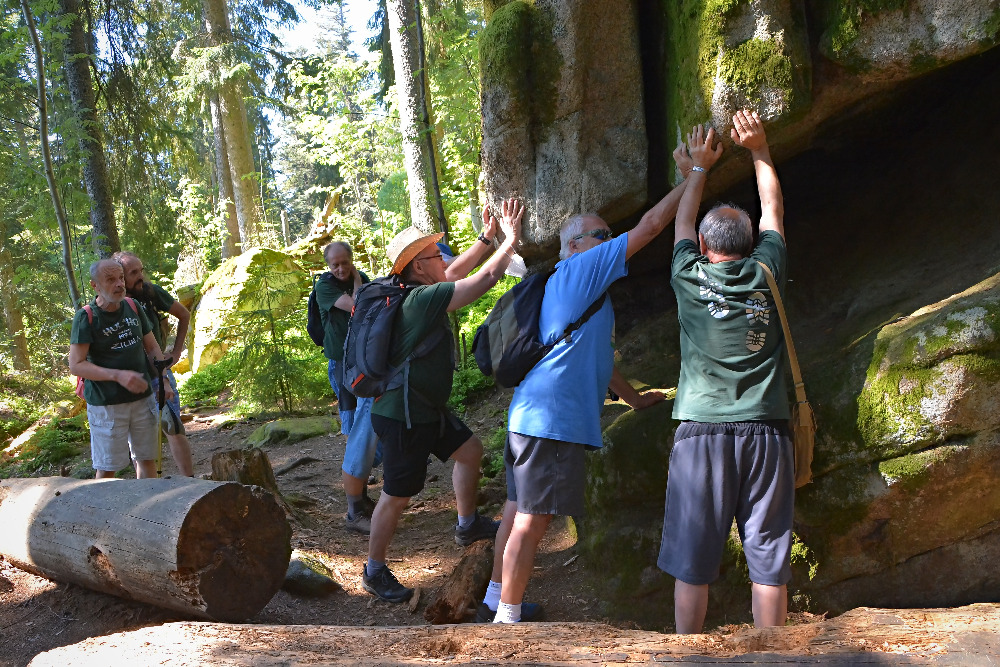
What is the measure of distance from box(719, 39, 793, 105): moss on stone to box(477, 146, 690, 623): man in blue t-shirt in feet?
2.98

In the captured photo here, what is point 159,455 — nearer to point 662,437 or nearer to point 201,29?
point 662,437

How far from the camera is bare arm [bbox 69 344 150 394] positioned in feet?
18.8

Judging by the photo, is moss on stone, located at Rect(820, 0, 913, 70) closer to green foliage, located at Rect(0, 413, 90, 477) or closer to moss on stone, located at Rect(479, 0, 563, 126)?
moss on stone, located at Rect(479, 0, 563, 126)

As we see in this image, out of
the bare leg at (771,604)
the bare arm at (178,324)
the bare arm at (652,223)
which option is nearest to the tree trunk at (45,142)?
the bare arm at (178,324)

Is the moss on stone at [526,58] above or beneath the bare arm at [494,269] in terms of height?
above

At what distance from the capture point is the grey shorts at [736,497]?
3.28 metres

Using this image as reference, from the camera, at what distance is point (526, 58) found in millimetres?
5520

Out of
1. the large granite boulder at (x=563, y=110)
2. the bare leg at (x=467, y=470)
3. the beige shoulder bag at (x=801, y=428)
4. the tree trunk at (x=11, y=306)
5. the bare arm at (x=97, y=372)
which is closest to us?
the beige shoulder bag at (x=801, y=428)

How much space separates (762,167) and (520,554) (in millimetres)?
2320

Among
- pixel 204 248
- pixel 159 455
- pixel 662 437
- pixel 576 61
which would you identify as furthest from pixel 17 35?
pixel 204 248

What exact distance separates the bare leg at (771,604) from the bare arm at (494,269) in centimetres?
199

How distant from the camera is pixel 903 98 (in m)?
4.79

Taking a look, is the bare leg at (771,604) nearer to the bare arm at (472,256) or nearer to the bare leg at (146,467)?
the bare arm at (472,256)

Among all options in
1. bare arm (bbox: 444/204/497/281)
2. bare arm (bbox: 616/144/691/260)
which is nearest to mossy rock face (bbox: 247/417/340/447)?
bare arm (bbox: 444/204/497/281)
